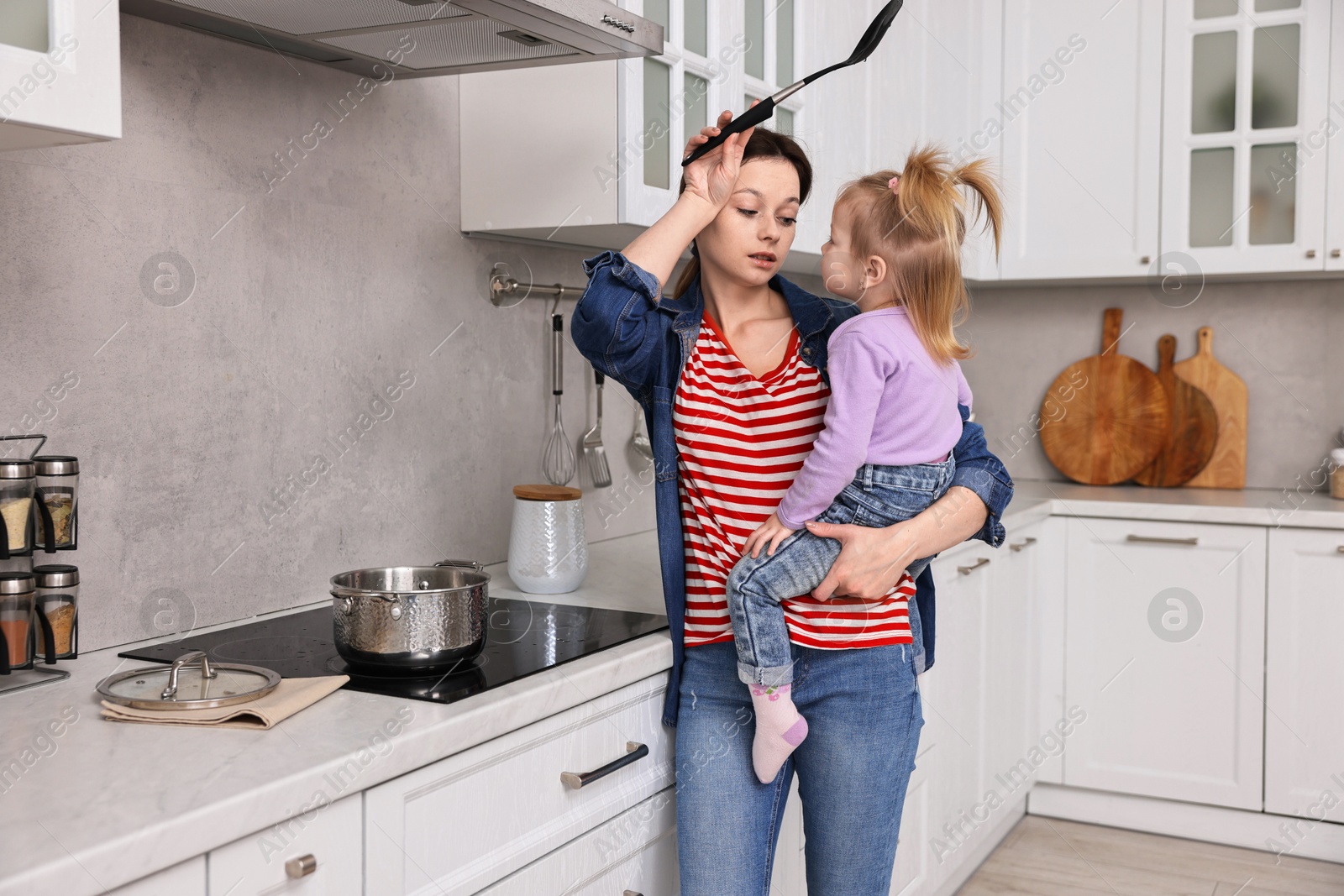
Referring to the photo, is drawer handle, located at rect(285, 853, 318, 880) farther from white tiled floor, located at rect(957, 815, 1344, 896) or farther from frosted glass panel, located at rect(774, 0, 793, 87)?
white tiled floor, located at rect(957, 815, 1344, 896)

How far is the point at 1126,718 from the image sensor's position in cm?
297

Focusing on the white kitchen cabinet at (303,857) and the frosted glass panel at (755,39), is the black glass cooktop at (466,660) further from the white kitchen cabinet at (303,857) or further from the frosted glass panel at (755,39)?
the frosted glass panel at (755,39)

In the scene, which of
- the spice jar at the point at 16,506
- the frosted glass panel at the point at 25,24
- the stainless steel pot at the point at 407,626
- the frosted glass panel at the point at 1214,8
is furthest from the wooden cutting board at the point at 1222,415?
the frosted glass panel at the point at 25,24

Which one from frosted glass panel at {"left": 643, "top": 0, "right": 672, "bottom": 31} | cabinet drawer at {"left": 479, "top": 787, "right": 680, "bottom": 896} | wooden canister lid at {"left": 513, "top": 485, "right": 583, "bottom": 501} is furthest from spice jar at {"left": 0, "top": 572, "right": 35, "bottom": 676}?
frosted glass panel at {"left": 643, "top": 0, "right": 672, "bottom": 31}

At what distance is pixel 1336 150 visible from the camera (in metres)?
2.87

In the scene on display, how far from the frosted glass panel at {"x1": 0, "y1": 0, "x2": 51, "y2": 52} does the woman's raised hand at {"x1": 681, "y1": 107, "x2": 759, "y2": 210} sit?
71 cm

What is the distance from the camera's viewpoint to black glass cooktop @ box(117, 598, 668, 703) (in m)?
1.27

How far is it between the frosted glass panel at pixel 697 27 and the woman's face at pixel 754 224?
0.63 metres

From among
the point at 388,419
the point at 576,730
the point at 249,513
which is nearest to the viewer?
the point at 576,730

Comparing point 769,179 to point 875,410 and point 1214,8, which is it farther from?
point 1214,8

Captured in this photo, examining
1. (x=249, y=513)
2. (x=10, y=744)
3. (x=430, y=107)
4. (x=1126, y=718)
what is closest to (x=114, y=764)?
(x=10, y=744)

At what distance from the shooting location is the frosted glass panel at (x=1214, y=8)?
298cm

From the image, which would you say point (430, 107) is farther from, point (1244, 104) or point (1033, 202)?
point (1244, 104)

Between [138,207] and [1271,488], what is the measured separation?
2.97 metres
